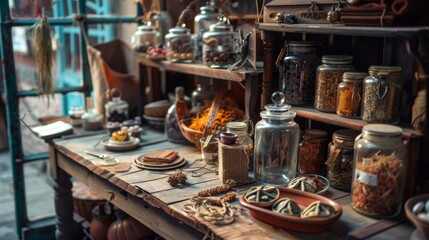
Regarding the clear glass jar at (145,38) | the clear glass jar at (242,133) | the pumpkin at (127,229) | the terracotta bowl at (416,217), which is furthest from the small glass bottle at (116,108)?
the terracotta bowl at (416,217)

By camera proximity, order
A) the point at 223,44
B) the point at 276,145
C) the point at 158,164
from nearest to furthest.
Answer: the point at 276,145 < the point at 158,164 < the point at 223,44

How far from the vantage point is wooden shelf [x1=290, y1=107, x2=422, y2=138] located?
144cm

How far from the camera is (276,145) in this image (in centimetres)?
173

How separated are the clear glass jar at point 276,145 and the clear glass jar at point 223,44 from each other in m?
0.40

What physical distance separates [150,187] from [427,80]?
3.06 feet

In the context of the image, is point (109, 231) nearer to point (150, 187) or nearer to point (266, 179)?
point (150, 187)

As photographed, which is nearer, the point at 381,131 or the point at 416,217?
the point at 416,217

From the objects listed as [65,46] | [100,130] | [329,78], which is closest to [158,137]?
[100,130]

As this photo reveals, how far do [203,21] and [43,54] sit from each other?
841mm

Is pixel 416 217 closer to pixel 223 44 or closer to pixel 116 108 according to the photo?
pixel 223 44

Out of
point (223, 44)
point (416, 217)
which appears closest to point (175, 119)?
point (223, 44)

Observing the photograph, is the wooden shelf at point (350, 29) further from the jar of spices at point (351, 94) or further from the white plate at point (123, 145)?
the white plate at point (123, 145)

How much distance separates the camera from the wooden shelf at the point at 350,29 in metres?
1.28

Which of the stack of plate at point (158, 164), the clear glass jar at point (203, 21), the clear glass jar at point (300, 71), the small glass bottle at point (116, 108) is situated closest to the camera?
the clear glass jar at point (300, 71)
